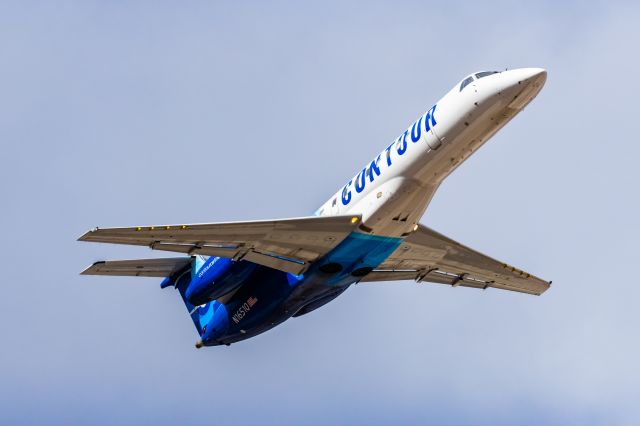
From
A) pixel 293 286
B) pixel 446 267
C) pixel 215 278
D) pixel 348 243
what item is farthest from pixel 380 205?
pixel 446 267

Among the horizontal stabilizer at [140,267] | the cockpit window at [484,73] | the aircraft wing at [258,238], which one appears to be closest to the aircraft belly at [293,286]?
the aircraft wing at [258,238]

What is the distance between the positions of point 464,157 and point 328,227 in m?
5.05

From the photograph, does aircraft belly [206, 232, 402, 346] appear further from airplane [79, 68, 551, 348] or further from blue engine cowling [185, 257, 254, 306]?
blue engine cowling [185, 257, 254, 306]

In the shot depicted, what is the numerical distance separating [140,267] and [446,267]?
1176 cm

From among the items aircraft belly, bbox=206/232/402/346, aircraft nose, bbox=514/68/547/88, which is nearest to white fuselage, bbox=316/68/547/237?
aircraft nose, bbox=514/68/547/88

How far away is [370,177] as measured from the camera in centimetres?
3806

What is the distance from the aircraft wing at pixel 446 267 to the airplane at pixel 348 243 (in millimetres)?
51

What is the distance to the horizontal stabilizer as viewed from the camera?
41625 mm

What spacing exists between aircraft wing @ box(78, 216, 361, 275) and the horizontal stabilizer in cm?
449

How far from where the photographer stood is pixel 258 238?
38.8 meters

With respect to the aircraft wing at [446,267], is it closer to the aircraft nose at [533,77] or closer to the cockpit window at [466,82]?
the cockpit window at [466,82]

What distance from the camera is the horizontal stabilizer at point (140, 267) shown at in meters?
41.6

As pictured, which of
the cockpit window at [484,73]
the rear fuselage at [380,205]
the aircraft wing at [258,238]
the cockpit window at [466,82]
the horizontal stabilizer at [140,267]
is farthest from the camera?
the horizontal stabilizer at [140,267]

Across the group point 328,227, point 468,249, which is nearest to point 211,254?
point 328,227
